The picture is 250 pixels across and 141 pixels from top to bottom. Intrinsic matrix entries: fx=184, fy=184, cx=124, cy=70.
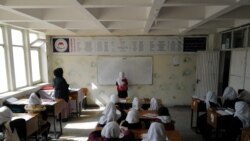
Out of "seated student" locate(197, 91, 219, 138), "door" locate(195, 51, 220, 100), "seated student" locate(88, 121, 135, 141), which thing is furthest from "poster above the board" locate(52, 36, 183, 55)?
"seated student" locate(88, 121, 135, 141)

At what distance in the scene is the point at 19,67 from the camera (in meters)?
4.88

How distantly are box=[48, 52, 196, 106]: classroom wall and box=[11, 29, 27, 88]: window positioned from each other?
1.13 meters

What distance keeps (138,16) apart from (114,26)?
3.91 ft

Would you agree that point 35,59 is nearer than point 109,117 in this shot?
No

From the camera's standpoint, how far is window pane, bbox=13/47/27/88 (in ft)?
15.4

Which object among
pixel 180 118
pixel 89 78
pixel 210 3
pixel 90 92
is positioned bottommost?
pixel 180 118

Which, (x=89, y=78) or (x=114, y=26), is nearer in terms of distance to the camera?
(x=114, y=26)

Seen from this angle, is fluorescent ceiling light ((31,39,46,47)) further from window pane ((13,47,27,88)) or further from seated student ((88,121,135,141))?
seated student ((88,121,135,141))

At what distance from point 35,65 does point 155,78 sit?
389 centimetres

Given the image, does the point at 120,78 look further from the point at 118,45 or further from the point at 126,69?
the point at 118,45

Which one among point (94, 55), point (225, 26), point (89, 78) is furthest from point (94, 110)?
point (225, 26)

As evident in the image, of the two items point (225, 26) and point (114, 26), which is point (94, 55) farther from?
point (225, 26)

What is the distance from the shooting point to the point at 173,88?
6359mm

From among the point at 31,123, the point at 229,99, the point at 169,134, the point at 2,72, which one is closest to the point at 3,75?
the point at 2,72
